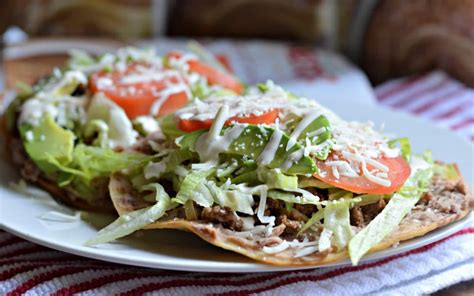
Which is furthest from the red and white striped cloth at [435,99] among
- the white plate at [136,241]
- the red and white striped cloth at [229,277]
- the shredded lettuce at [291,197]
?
the shredded lettuce at [291,197]

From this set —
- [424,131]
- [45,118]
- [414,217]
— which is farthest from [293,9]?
[414,217]

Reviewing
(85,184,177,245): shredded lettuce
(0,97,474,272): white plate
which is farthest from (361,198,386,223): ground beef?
(85,184,177,245): shredded lettuce

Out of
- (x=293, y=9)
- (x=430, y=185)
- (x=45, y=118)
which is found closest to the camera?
(x=430, y=185)

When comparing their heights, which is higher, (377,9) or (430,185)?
(430,185)

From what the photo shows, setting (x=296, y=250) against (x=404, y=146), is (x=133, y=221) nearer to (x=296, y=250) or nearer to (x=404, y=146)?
(x=296, y=250)

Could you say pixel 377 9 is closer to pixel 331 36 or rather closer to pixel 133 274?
pixel 331 36

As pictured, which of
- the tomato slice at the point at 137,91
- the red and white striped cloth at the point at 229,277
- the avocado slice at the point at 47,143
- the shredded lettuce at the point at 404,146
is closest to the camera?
the red and white striped cloth at the point at 229,277

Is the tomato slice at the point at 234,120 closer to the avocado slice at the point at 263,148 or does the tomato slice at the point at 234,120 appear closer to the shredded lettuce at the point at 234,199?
the avocado slice at the point at 263,148
